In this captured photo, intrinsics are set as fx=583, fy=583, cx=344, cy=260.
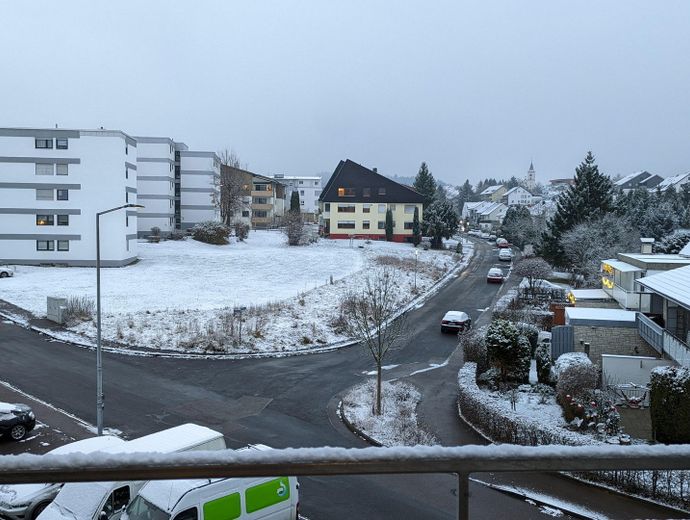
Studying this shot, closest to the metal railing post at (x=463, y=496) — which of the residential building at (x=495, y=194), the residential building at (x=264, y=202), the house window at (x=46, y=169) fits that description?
the house window at (x=46, y=169)

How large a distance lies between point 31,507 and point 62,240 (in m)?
45.2

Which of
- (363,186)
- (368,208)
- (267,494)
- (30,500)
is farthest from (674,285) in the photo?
(363,186)

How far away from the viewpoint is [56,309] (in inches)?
1334

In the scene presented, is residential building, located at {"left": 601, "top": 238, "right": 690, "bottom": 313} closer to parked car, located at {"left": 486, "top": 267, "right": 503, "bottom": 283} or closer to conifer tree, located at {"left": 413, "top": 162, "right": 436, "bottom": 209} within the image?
parked car, located at {"left": 486, "top": 267, "right": 503, "bottom": 283}

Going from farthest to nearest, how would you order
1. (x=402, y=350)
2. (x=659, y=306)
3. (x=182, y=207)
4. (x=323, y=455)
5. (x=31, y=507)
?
(x=182, y=207) < (x=402, y=350) < (x=659, y=306) < (x=31, y=507) < (x=323, y=455)

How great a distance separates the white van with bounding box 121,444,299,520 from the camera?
369 inches

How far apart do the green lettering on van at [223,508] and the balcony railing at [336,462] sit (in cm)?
889

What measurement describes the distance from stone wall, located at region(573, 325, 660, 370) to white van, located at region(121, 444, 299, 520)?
733 inches

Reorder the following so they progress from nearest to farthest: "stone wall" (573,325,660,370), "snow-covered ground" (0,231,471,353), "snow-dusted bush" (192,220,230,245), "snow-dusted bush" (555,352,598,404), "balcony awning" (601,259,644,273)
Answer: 1. "snow-dusted bush" (555,352,598,404)
2. "stone wall" (573,325,660,370)
3. "snow-covered ground" (0,231,471,353)
4. "balcony awning" (601,259,644,273)
5. "snow-dusted bush" (192,220,230,245)

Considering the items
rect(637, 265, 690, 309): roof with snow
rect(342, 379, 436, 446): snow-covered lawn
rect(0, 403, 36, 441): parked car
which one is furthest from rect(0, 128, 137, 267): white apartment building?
rect(637, 265, 690, 309): roof with snow

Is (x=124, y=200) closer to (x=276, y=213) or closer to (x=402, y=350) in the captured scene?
(x=402, y=350)

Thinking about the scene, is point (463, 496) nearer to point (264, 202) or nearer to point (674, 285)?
point (674, 285)

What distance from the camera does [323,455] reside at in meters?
2.01

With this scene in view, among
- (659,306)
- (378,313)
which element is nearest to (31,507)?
(378,313)
